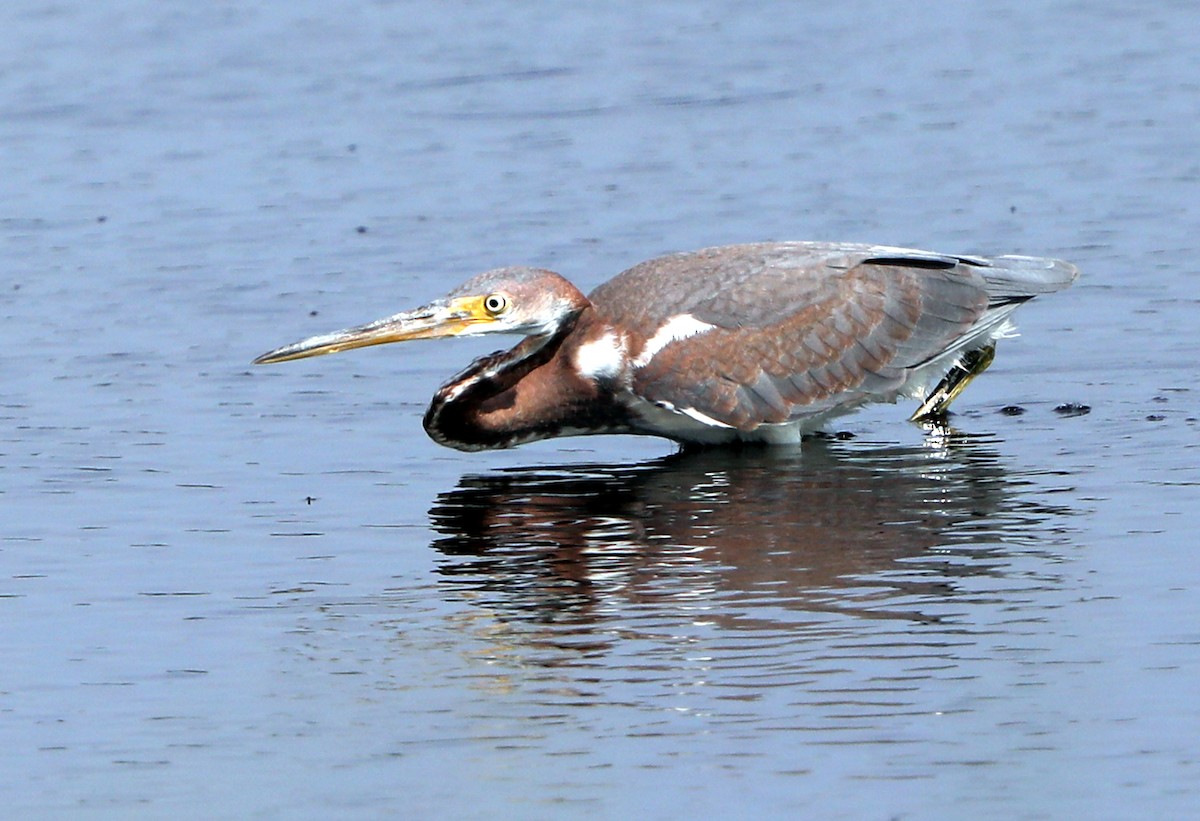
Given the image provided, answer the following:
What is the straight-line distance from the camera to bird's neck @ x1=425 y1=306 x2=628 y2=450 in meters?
10.1

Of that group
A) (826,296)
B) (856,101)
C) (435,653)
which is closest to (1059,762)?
(435,653)

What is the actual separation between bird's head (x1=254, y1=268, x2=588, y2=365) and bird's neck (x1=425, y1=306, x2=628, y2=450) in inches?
6.7

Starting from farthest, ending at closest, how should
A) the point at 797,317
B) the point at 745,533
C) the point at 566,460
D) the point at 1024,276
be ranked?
1. the point at 1024,276
2. the point at 797,317
3. the point at 566,460
4. the point at 745,533

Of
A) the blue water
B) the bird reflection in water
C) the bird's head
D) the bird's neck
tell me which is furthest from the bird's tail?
the bird's head

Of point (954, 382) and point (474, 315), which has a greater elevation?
point (474, 315)

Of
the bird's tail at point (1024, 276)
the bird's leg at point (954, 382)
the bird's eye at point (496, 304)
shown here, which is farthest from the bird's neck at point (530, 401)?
the bird's tail at point (1024, 276)

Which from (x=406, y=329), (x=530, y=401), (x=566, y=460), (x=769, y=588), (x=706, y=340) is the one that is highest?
(x=406, y=329)

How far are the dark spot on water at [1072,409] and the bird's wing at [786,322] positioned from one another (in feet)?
1.76

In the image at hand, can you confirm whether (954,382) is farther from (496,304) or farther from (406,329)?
(406,329)

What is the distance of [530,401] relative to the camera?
10.2m

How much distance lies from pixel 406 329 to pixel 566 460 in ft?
3.00

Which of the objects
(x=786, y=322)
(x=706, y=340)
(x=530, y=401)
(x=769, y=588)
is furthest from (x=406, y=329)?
(x=769, y=588)

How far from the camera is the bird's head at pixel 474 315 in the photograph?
10109 mm

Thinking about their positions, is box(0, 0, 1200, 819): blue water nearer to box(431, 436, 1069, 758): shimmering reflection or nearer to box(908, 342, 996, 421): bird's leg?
box(431, 436, 1069, 758): shimmering reflection
